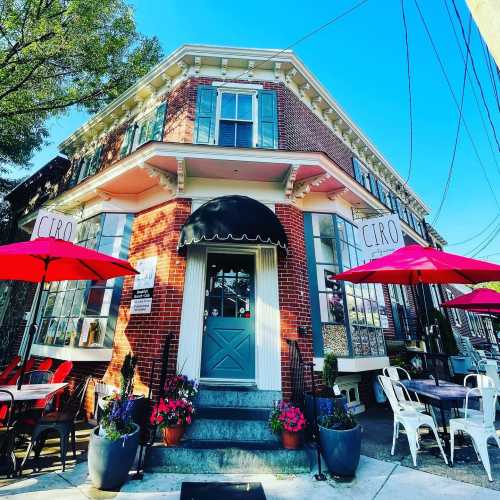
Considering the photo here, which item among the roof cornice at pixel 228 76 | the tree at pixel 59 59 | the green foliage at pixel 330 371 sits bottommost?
the green foliage at pixel 330 371

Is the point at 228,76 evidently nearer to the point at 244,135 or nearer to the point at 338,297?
the point at 244,135

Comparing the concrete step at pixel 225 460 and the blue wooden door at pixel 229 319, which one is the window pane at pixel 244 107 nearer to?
the blue wooden door at pixel 229 319

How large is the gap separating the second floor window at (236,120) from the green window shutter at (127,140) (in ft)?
10.3

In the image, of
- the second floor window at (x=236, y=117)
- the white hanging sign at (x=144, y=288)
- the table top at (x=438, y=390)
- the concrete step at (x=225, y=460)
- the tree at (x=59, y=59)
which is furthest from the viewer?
the tree at (x=59, y=59)

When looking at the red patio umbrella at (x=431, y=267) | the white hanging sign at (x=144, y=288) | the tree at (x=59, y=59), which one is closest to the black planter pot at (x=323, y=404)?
the red patio umbrella at (x=431, y=267)

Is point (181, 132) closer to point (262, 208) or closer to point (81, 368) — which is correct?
point (262, 208)

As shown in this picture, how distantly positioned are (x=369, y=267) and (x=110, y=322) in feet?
18.0

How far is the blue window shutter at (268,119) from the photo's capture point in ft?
21.4

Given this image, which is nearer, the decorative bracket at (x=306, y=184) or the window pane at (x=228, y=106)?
the decorative bracket at (x=306, y=184)

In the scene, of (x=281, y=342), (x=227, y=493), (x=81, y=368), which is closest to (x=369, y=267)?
(x=281, y=342)

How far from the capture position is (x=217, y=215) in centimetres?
500

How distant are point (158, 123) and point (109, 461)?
24.3 ft

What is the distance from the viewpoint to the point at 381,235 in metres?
5.77

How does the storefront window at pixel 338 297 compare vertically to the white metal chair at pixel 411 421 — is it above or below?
above
